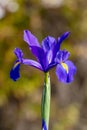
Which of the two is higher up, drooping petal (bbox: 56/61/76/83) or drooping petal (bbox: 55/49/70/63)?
drooping petal (bbox: 55/49/70/63)

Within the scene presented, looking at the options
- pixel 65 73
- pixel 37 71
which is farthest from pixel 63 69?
pixel 37 71

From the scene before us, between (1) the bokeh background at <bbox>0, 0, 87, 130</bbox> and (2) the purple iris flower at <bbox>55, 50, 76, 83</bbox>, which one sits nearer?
(2) the purple iris flower at <bbox>55, 50, 76, 83</bbox>

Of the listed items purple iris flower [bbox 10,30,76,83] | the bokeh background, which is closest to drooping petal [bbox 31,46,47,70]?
purple iris flower [bbox 10,30,76,83]

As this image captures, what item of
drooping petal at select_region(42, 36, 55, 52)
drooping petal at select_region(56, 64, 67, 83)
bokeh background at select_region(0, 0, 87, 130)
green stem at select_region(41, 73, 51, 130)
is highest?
bokeh background at select_region(0, 0, 87, 130)

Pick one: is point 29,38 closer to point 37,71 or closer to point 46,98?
point 46,98

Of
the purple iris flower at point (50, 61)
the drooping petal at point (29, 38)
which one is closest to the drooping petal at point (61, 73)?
the purple iris flower at point (50, 61)

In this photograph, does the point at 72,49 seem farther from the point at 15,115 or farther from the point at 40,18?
the point at 15,115

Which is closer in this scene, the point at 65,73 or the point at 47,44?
the point at 65,73

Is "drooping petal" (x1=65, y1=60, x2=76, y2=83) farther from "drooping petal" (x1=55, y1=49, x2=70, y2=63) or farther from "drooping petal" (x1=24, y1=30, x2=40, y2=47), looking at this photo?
"drooping petal" (x1=24, y1=30, x2=40, y2=47)
